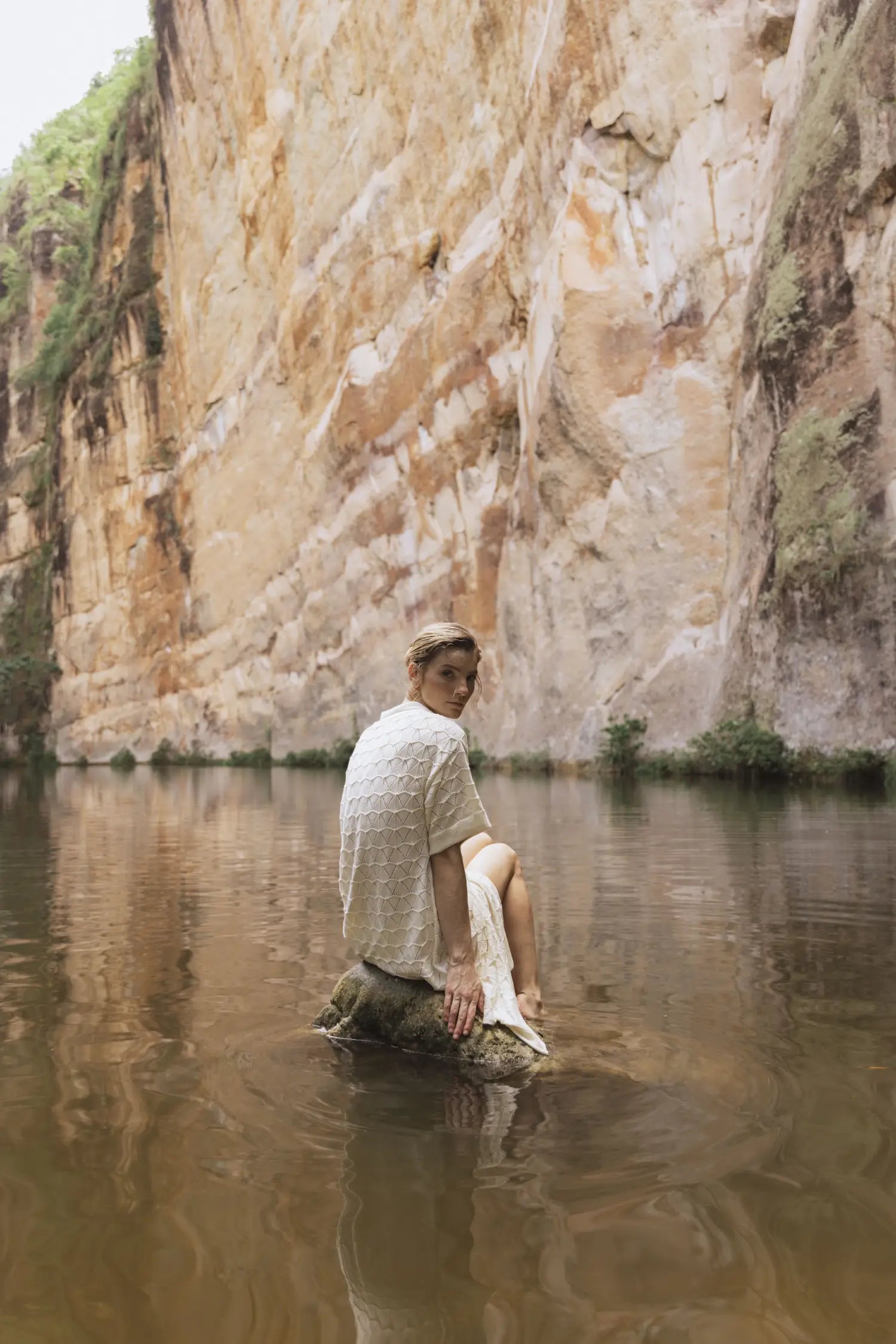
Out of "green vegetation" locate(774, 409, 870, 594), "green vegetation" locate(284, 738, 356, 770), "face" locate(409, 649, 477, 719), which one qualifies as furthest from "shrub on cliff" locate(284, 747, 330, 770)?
"face" locate(409, 649, 477, 719)

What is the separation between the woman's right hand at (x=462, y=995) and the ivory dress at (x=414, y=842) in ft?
0.20

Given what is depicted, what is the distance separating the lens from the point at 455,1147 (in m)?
2.99

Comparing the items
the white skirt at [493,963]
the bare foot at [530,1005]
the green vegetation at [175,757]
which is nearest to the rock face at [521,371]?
the green vegetation at [175,757]

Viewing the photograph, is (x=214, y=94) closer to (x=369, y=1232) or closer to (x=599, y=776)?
(x=599, y=776)

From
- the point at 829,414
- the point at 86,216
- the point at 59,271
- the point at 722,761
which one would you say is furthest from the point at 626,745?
the point at 86,216

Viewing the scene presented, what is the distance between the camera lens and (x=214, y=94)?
45375mm

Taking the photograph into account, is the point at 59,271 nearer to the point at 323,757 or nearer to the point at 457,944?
the point at 323,757

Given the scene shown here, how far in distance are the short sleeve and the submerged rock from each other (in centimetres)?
47

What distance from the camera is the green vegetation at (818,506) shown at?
17.1 meters

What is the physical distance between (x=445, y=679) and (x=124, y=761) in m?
47.3

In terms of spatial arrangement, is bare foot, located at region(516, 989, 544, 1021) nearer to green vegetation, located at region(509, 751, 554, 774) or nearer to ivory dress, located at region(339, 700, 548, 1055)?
ivory dress, located at region(339, 700, 548, 1055)

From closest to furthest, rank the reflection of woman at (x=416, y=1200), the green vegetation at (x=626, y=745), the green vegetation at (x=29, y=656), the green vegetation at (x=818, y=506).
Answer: the reflection of woman at (x=416, y=1200) → the green vegetation at (x=818, y=506) → the green vegetation at (x=626, y=745) → the green vegetation at (x=29, y=656)

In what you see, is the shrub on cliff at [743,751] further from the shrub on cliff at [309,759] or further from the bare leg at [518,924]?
the shrub on cliff at [309,759]

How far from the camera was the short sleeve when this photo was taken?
3725mm
